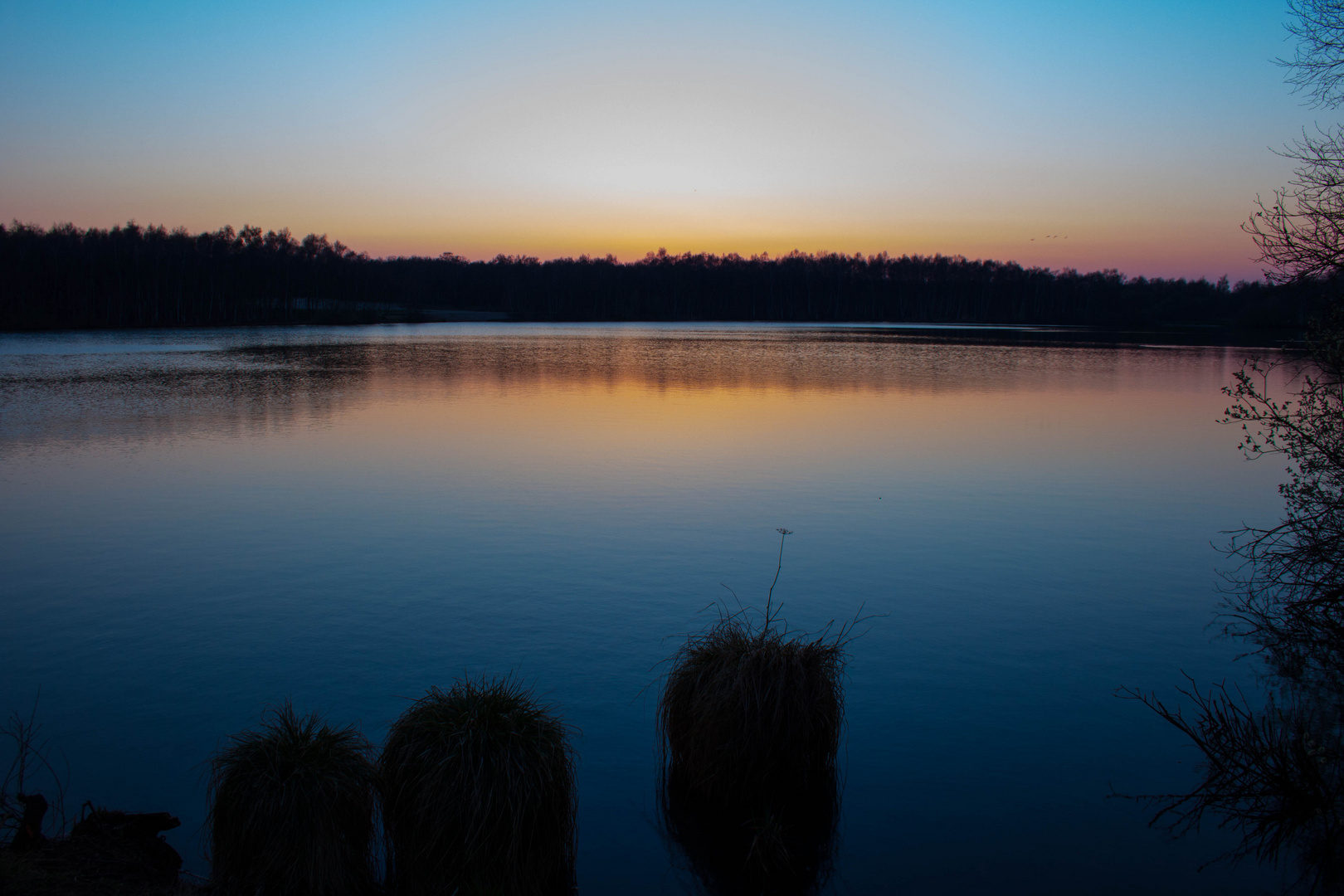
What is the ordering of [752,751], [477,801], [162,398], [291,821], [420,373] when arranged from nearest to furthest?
[291,821]
[477,801]
[752,751]
[162,398]
[420,373]

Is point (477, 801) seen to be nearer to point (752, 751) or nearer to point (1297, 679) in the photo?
point (752, 751)

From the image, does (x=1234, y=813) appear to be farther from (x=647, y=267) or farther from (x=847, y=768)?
(x=647, y=267)

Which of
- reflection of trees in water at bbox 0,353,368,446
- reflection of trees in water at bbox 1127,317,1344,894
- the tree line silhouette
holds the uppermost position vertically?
the tree line silhouette

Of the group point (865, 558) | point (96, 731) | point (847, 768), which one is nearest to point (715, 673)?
point (847, 768)

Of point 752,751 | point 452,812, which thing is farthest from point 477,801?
point 752,751

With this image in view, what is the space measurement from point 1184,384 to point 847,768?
32122 mm

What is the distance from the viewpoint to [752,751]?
5215 millimetres

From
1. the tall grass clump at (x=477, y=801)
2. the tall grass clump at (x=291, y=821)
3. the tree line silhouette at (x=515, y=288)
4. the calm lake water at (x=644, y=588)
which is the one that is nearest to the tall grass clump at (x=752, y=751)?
the calm lake water at (x=644, y=588)

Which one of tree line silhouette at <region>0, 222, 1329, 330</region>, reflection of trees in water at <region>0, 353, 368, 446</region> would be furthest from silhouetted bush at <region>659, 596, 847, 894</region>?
tree line silhouette at <region>0, 222, 1329, 330</region>

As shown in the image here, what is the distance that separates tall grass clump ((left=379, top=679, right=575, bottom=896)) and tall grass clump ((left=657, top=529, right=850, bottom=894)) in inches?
38.6

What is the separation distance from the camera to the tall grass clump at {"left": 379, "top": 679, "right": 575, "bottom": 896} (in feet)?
13.9

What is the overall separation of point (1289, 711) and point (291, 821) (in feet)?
22.9

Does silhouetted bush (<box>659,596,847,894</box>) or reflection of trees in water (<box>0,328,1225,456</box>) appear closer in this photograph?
silhouetted bush (<box>659,596,847,894</box>)

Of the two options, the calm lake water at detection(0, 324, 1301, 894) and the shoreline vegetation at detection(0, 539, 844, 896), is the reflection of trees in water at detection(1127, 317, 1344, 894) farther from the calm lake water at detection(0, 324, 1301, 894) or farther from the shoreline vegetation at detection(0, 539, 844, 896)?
the shoreline vegetation at detection(0, 539, 844, 896)
